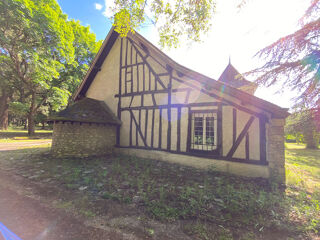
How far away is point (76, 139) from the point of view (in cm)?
713

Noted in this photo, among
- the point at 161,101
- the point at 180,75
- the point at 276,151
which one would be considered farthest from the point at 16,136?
the point at 276,151

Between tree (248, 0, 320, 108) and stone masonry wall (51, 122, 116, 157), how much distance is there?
314 inches

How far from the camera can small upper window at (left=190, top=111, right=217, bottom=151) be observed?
5.81m

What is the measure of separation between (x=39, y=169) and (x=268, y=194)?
7.30 m

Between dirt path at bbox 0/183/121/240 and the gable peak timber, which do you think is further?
the gable peak timber

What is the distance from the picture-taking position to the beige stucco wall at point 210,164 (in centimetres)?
493

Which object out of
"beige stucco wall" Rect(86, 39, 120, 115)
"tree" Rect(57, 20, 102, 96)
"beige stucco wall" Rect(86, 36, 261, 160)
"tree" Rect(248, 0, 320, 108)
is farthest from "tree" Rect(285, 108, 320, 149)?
"tree" Rect(57, 20, 102, 96)

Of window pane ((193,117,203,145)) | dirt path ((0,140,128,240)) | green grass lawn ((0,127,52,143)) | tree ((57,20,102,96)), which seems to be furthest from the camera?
tree ((57,20,102,96))

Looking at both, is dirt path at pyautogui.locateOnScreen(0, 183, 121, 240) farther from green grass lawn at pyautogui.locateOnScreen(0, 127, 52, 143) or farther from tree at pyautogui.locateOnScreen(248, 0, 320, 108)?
green grass lawn at pyautogui.locateOnScreen(0, 127, 52, 143)

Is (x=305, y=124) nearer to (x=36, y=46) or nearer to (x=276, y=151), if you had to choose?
(x=276, y=151)

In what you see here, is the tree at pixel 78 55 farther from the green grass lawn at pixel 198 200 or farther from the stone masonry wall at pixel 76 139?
the green grass lawn at pixel 198 200

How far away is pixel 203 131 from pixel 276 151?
8.24ft

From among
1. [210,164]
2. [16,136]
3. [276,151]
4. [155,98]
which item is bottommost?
[210,164]

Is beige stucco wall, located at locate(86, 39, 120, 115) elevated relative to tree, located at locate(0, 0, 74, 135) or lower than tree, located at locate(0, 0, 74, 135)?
lower
